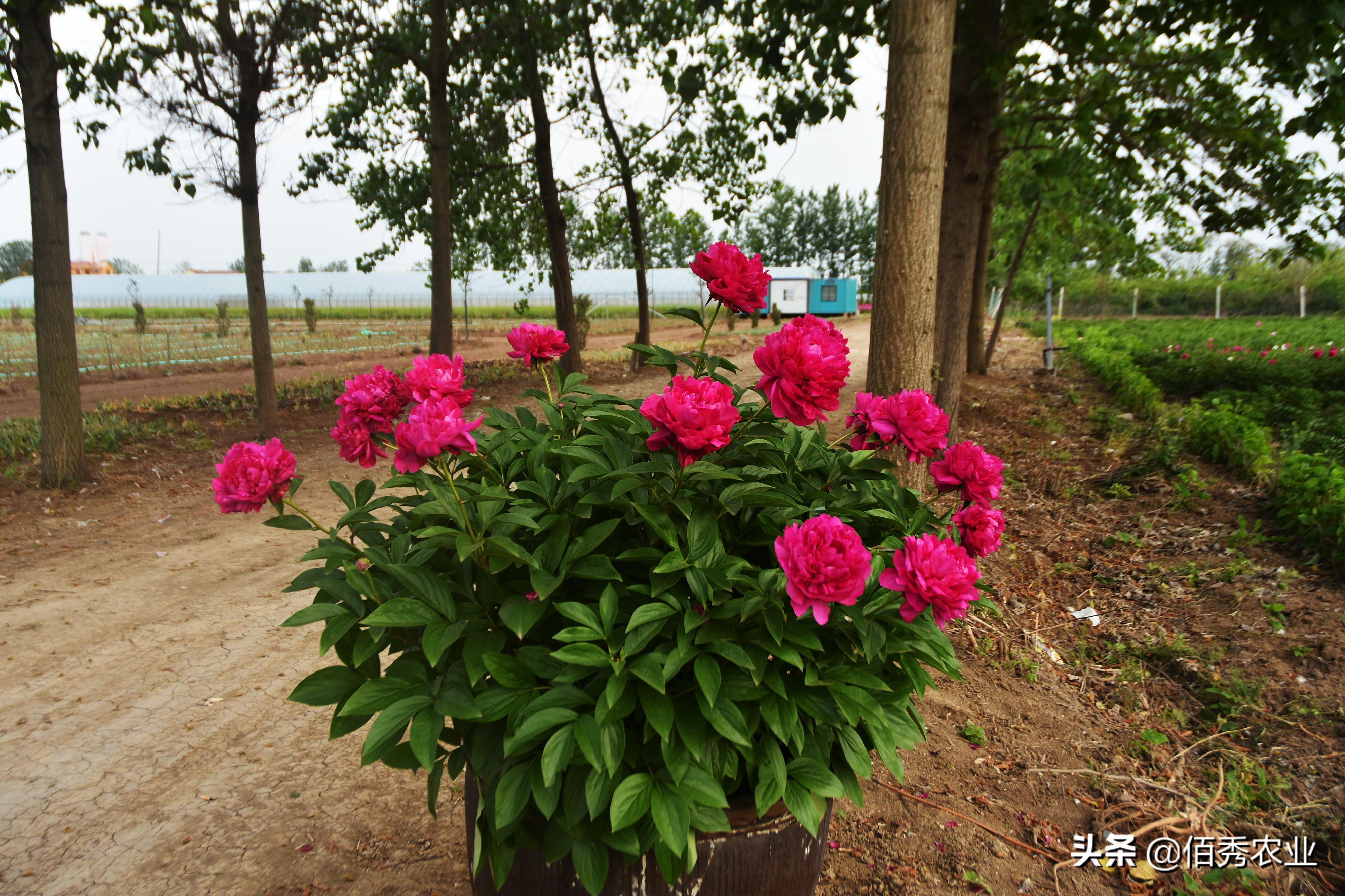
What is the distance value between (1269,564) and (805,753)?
12.7ft

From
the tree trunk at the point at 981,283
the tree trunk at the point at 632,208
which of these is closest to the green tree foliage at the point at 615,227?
the tree trunk at the point at 632,208

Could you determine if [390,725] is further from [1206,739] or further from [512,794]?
[1206,739]

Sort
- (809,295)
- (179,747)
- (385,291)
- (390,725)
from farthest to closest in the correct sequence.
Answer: (385,291) < (809,295) < (179,747) < (390,725)

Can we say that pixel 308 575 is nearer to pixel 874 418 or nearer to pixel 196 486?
pixel 874 418

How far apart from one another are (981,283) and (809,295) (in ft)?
74.8

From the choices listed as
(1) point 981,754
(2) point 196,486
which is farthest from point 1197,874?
(2) point 196,486

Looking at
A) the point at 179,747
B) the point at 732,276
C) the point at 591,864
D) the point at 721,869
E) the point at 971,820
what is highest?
the point at 732,276

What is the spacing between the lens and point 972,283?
1034 cm

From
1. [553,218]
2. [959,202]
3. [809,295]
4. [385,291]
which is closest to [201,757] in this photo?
[959,202]

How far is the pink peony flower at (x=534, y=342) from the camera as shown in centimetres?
198

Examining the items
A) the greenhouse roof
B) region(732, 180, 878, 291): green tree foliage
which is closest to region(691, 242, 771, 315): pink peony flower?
the greenhouse roof

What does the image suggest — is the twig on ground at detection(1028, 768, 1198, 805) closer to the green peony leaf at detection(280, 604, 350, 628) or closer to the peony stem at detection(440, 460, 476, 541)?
the peony stem at detection(440, 460, 476, 541)

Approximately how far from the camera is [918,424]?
5.52ft

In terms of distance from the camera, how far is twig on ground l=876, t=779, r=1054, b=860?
2469 millimetres
